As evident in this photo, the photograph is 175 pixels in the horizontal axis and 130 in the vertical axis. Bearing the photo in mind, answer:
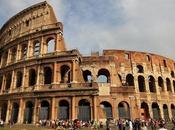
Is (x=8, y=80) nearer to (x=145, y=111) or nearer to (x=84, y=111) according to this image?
(x=84, y=111)

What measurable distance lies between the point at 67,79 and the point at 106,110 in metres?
7.05

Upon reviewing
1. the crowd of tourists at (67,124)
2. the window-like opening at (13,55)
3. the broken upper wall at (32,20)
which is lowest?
the crowd of tourists at (67,124)

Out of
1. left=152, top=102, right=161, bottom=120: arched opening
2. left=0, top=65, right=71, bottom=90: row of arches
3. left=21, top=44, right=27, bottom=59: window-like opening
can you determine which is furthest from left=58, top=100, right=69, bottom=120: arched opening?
left=152, top=102, right=161, bottom=120: arched opening

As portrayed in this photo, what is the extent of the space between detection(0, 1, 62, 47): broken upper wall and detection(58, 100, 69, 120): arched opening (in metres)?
10.9

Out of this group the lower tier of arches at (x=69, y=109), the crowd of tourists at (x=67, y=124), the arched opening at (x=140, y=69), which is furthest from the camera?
the arched opening at (x=140, y=69)

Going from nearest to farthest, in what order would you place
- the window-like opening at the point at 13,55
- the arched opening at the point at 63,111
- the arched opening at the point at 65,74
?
1. the arched opening at the point at 63,111
2. the arched opening at the point at 65,74
3. the window-like opening at the point at 13,55

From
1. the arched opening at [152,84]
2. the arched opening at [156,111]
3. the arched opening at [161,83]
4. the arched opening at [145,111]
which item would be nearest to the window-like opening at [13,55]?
the arched opening at [145,111]

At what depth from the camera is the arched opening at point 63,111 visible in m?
27.7

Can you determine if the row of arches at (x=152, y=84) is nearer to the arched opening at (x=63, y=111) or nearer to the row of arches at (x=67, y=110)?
the row of arches at (x=67, y=110)

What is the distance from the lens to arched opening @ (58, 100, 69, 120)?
27672 mm

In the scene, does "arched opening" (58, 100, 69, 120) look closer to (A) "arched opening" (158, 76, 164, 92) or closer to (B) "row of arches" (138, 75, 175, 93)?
(B) "row of arches" (138, 75, 175, 93)

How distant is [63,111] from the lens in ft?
91.8

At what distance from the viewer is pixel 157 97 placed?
34.8 metres

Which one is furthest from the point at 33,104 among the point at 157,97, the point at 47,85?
the point at 157,97
